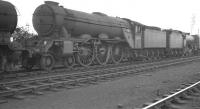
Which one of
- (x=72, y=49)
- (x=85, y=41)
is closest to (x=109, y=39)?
(x=85, y=41)

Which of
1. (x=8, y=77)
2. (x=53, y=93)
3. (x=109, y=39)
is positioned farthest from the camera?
(x=109, y=39)

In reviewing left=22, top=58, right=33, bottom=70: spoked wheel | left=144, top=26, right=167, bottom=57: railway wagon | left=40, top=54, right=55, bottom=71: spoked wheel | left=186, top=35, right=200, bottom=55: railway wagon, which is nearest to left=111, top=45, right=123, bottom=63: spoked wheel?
left=144, top=26, right=167, bottom=57: railway wagon

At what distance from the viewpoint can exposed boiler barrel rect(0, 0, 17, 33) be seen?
10023mm

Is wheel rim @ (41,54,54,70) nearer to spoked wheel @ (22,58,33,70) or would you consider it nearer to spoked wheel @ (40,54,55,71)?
spoked wheel @ (40,54,55,71)

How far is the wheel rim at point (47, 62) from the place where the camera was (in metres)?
12.8

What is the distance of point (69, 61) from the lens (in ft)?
48.2

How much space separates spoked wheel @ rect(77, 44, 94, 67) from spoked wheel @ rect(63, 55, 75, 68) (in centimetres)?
40

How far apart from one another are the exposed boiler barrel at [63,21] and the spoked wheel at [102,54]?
96cm

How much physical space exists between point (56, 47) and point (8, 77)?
4053mm

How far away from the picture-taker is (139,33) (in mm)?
22359

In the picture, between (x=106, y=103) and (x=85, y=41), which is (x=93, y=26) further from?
(x=106, y=103)

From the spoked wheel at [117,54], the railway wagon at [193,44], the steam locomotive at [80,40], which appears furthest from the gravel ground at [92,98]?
the railway wagon at [193,44]

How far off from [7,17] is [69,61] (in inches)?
205

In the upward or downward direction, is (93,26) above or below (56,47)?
above
